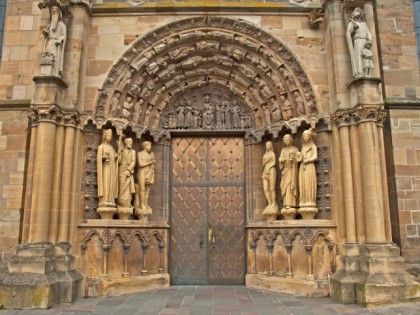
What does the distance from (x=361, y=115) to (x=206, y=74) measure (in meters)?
4.07

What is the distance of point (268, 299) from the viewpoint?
7207 millimetres

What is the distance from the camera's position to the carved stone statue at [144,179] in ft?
27.9

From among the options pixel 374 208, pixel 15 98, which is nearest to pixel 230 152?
pixel 374 208

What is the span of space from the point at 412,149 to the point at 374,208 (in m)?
2.46

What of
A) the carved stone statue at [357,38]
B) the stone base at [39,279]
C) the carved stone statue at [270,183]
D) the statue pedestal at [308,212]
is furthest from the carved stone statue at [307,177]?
the stone base at [39,279]

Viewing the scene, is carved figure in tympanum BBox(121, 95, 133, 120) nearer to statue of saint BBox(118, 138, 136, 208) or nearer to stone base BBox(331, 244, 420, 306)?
statue of saint BBox(118, 138, 136, 208)

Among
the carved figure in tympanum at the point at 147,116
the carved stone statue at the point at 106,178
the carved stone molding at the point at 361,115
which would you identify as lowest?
the carved stone statue at the point at 106,178

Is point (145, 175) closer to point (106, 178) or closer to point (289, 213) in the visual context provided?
point (106, 178)

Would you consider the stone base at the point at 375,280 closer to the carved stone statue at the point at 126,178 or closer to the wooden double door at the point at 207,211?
the wooden double door at the point at 207,211

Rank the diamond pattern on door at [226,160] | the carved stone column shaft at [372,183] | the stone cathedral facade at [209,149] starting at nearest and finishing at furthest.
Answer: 1. the carved stone column shaft at [372,183]
2. the stone cathedral facade at [209,149]
3. the diamond pattern on door at [226,160]

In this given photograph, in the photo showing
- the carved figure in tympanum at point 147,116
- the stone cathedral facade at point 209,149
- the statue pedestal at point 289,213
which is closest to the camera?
the stone cathedral facade at point 209,149

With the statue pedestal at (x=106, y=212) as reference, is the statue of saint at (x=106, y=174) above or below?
above

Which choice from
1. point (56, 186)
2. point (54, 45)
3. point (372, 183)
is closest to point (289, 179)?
point (372, 183)

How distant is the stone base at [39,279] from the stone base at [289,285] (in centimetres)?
380
